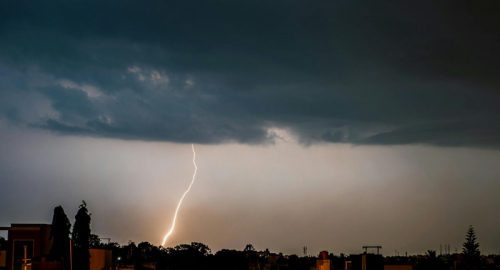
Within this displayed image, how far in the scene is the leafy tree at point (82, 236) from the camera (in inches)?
2611

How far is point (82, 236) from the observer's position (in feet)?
228

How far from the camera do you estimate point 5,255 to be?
243ft

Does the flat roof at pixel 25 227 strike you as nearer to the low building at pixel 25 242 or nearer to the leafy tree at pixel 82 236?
the low building at pixel 25 242

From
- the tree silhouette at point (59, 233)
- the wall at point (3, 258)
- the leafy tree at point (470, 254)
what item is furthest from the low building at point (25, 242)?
the leafy tree at point (470, 254)

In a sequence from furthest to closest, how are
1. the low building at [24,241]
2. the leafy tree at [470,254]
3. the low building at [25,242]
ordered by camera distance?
1. the leafy tree at [470,254]
2. the low building at [24,241]
3. the low building at [25,242]

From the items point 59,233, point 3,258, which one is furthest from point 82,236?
point 3,258

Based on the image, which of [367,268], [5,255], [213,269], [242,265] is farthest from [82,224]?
[213,269]

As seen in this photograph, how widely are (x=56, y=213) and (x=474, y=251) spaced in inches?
3473

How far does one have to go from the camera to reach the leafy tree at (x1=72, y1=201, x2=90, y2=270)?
66312 mm

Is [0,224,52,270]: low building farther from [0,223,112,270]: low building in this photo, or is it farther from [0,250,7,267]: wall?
[0,250,7,267]: wall

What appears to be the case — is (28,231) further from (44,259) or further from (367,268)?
(367,268)

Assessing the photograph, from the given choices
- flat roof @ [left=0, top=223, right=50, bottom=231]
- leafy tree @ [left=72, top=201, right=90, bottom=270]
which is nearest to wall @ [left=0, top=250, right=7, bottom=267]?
flat roof @ [left=0, top=223, right=50, bottom=231]

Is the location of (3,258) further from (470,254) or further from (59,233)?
(470,254)

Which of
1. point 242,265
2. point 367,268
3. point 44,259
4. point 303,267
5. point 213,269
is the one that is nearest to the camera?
point 367,268
